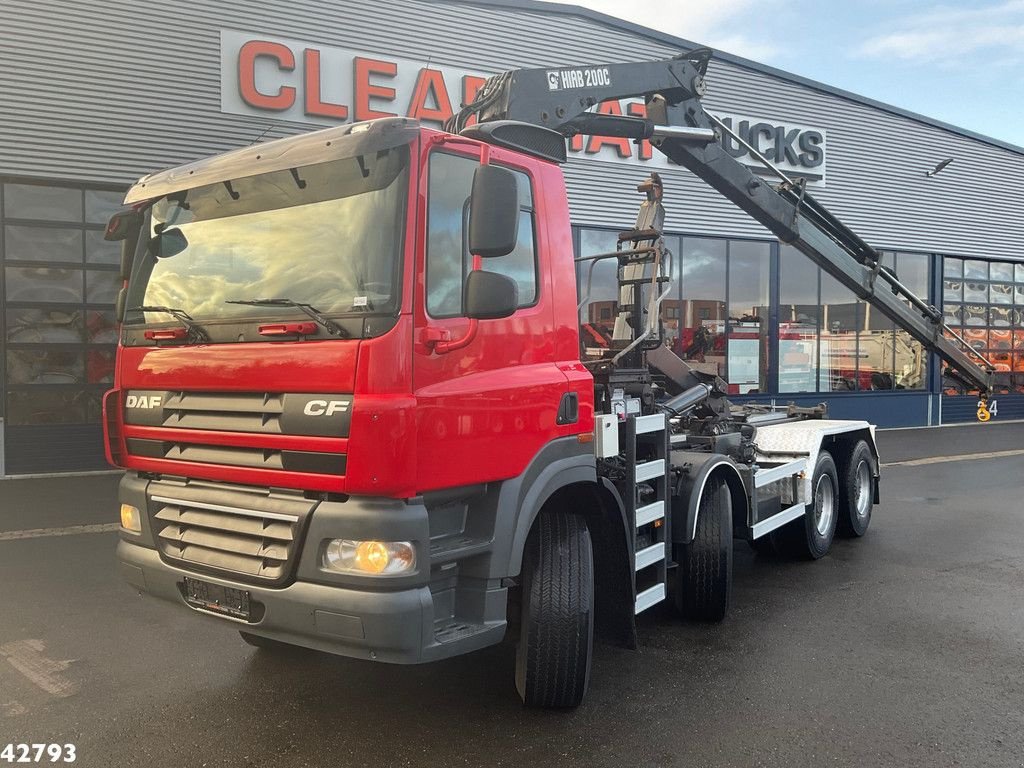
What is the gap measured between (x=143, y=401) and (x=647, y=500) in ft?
9.05

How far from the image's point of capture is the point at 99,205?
40.9 ft

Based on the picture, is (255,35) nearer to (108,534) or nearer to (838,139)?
(108,534)

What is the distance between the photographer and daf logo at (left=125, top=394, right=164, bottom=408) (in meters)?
4.04

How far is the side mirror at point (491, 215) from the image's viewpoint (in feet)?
11.3

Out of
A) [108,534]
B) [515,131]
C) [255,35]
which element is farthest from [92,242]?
[515,131]

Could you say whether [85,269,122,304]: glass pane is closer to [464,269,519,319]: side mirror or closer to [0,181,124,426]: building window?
[0,181,124,426]: building window

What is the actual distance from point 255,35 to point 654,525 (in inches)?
446

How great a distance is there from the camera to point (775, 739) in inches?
151

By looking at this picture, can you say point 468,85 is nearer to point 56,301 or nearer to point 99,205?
point 99,205

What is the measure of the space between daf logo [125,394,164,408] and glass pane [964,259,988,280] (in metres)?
21.9

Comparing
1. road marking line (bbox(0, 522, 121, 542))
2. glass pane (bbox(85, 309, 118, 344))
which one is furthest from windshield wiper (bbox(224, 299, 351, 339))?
glass pane (bbox(85, 309, 118, 344))

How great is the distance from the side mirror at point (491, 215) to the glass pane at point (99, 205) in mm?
10648

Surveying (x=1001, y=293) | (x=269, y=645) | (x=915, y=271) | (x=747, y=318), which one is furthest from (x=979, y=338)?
(x=269, y=645)

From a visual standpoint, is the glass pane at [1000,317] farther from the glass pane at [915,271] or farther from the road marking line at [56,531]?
the road marking line at [56,531]
